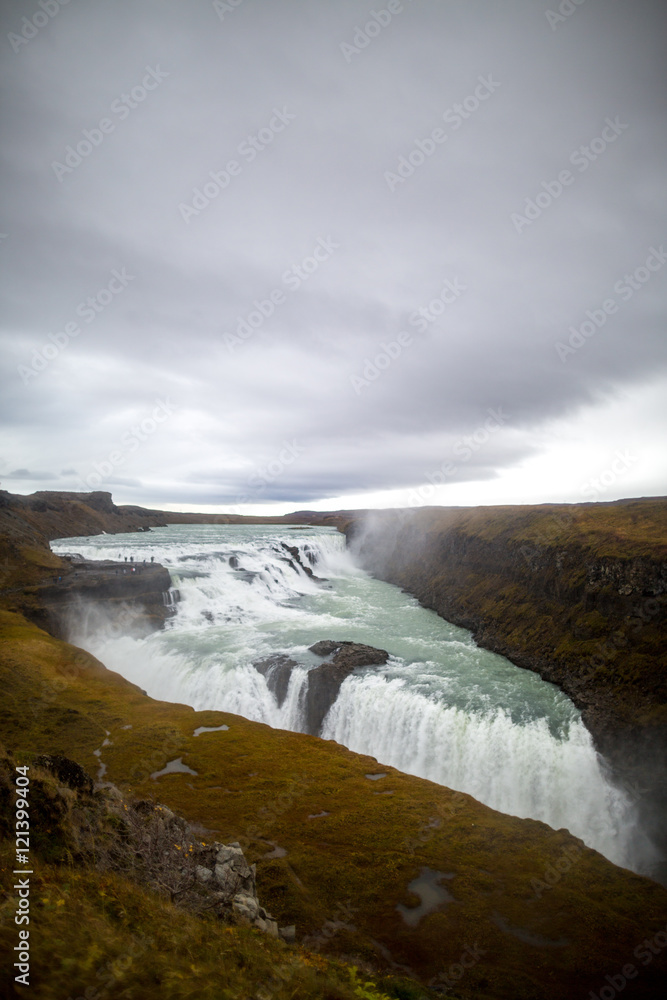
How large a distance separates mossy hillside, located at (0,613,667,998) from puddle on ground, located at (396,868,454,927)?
17cm

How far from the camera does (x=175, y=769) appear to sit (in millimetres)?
18594

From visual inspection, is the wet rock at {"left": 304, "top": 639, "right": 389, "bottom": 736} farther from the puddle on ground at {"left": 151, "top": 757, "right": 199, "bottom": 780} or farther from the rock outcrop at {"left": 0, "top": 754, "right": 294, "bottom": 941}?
the rock outcrop at {"left": 0, "top": 754, "right": 294, "bottom": 941}

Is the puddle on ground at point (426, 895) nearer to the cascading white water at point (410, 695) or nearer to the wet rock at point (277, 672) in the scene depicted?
the cascading white water at point (410, 695)

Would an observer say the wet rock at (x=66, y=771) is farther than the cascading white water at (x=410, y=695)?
No

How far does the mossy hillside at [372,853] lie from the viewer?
10.8m

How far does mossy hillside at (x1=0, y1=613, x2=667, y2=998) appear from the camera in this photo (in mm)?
10828

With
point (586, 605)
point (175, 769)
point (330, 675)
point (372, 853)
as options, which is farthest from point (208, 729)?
point (586, 605)

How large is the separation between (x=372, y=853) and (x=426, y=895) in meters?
2.09

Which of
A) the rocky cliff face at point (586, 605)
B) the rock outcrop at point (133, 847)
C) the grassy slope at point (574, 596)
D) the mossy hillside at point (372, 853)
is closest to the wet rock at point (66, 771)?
the rock outcrop at point (133, 847)

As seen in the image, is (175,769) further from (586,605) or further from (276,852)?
(586,605)

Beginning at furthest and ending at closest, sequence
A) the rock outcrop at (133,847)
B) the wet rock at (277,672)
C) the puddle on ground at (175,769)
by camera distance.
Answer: the wet rock at (277,672)
the puddle on ground at (175,769)
the rock outcrop at (133,847)

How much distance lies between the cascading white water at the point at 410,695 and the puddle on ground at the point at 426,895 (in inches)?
315

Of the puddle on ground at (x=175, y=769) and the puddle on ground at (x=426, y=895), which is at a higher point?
the puddle on ground at (x=426, y=895)

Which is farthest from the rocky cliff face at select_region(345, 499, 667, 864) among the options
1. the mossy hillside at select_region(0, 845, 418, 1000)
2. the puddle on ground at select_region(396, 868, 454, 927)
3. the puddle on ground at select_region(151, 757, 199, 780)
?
the puddle on ground at select_region(151, 757, 199, 780)
